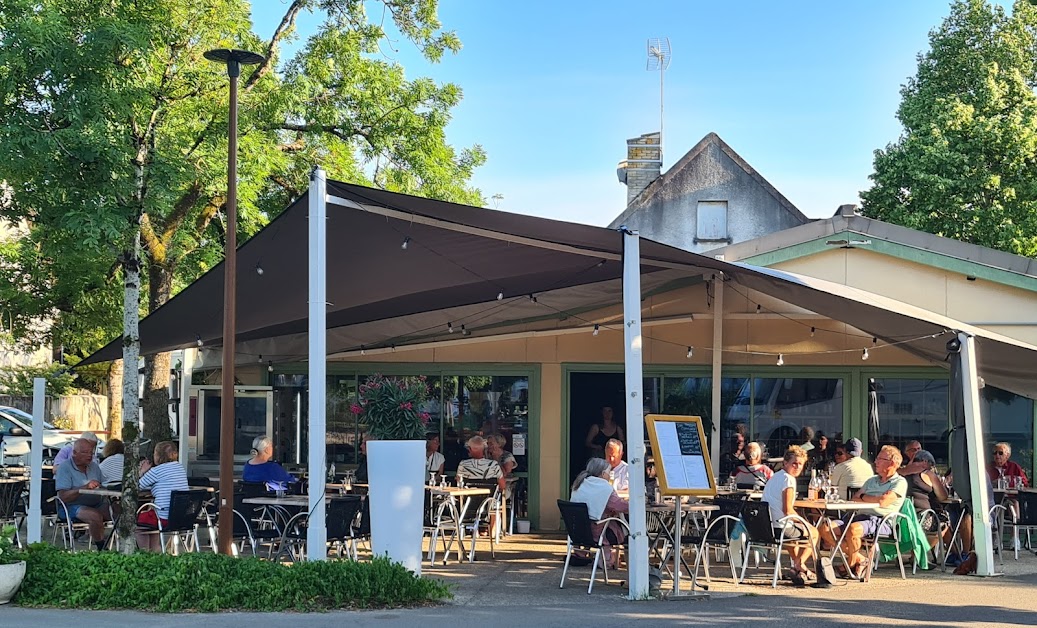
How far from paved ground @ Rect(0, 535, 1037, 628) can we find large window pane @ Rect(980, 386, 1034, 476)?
3183 millimetres

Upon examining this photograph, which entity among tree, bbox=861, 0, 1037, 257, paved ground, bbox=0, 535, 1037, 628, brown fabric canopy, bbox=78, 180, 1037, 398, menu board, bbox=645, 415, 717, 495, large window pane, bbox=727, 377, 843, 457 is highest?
tree, bbox=861, 0, 1037, 257

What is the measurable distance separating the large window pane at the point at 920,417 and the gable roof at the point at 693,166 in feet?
48.6

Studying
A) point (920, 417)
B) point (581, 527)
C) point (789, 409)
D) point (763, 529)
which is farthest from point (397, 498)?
point (920, 417)

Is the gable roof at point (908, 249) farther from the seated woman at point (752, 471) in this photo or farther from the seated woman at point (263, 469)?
the seated woman at point (263, 469)

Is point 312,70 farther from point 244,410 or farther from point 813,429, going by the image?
point 813,429

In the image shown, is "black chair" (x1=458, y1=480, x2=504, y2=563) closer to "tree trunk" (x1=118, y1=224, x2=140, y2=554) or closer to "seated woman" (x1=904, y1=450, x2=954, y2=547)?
"tree trunk" (x1=118, y1=224, x2=140, y2=554)

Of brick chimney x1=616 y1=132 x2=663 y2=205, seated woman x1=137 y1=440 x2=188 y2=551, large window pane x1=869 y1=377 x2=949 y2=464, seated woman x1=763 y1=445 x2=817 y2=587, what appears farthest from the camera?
brick chimney x1=616 y1=132 x2=663 y2=205

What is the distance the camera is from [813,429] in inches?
539

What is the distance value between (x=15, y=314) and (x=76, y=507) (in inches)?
374

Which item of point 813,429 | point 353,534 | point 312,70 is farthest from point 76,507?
point 813,429

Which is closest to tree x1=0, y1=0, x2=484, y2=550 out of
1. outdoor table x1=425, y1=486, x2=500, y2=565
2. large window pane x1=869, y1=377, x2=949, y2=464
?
outdoor table x1=425, y1=486, x2=500, y2=565

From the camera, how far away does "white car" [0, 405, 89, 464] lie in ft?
68.3

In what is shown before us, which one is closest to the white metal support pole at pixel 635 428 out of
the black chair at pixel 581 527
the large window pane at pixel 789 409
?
the black chair at pixel 581 527

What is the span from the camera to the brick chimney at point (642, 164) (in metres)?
29.9
